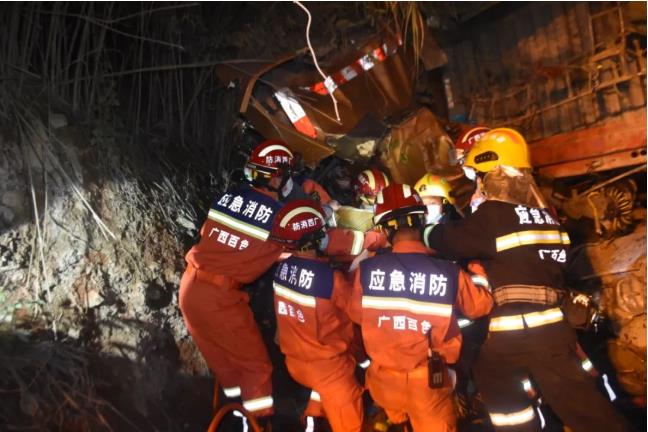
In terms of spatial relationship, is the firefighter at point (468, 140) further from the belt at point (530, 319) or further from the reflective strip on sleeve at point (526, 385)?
the reflective strip on sleeve at point (526, 385)

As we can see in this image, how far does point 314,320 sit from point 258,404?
2.66 feet

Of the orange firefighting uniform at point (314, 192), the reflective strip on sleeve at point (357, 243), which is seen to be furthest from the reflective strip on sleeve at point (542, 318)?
the orange firefighting uniform at point (314, 192)

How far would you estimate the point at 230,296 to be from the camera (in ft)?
11.6

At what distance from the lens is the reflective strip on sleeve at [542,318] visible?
3.01 m

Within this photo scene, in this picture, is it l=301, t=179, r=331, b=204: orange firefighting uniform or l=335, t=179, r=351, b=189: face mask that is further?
l=335, t=179, r=351, b=189: face mask

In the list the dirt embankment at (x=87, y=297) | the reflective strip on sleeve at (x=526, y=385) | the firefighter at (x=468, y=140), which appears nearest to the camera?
the dirt embankment at (x=87, y=297)

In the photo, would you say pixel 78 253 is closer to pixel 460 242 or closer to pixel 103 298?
pixel 103 298

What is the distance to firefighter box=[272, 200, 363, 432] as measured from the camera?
3.27m

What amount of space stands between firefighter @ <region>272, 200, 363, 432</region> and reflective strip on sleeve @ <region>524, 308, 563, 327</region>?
4.17ft

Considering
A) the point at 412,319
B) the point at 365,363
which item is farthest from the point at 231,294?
the point at 412,319

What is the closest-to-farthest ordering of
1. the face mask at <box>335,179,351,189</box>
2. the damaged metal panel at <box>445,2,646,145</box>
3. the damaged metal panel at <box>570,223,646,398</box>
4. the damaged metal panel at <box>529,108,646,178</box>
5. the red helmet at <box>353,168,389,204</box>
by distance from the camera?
the damaged metal panel at <box>570,223,646,398</box>
the damaged metal panel at <box>529,108,646,178</box>
the damaged metal panel at <box>445,2,646,145</box>
the red helmet at <box>353,168,389,204</box>
the face mask at <box>335,179,351,189</box>

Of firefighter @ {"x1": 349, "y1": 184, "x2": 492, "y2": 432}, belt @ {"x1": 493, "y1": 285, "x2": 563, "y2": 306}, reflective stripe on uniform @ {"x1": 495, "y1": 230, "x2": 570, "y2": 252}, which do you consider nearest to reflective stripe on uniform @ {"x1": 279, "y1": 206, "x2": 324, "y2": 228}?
firefighter @ {"x1": 349, "y1": 184, "x2": 492, "y2": 432}

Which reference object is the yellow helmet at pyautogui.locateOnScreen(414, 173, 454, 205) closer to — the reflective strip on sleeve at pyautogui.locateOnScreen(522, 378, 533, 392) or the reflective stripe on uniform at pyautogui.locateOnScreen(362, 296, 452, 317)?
the reflective stripe on uniform at pyautogui.locateOnScreen(362, 296, 452, 317)

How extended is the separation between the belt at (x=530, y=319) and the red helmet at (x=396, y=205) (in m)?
0.95
